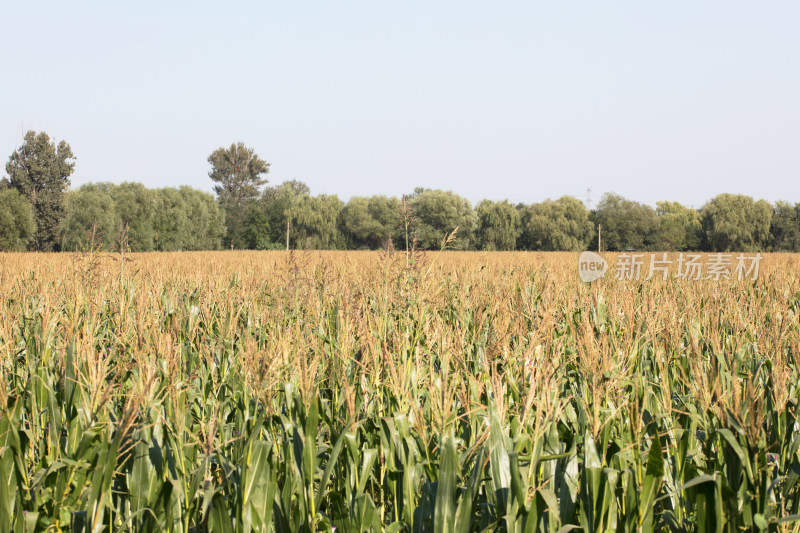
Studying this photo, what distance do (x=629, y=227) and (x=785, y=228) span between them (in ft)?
37.7

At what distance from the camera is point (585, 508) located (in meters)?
1.77

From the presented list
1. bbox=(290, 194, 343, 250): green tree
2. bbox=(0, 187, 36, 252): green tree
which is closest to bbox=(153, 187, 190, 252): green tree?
bbox=(290, 194, 343, 250): green tree

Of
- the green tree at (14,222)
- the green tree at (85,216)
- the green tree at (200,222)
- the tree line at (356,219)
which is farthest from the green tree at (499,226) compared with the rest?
the green tree at (14,222)

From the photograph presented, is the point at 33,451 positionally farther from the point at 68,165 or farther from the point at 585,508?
the point at 68,165

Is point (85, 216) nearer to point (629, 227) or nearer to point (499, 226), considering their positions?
point (499, 226)

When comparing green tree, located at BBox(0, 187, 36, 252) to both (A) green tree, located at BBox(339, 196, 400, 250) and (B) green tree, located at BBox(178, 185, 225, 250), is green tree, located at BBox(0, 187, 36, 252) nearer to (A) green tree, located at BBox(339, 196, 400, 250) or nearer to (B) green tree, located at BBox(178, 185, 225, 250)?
(B) green tree, located at BBox(178, 185, 225, 250)

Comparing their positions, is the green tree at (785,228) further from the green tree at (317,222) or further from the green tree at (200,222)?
the green tree at (200,222)

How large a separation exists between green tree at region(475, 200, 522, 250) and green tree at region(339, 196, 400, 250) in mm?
8167

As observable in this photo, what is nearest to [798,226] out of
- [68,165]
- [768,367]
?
[768,367]

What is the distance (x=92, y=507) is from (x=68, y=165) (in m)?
41.0

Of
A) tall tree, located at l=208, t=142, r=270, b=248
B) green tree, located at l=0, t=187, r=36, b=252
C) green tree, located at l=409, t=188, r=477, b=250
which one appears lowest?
green tree, located at l=0, t=187, r=36, b=252

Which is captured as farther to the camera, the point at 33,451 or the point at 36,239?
the point at 36,239

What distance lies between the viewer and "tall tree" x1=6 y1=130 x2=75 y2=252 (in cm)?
3472

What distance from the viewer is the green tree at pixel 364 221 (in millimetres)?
48562
